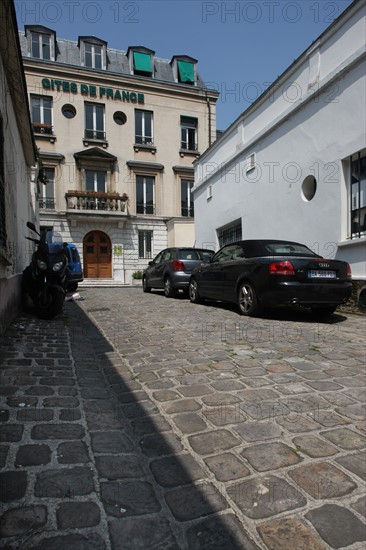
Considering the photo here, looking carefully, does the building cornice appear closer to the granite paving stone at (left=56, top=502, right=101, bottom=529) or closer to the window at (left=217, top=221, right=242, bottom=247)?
the window at (left=217, top=221, right=242, bottom=247)

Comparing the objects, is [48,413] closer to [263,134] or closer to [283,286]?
[283,286]

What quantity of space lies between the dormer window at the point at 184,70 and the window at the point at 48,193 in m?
11.8

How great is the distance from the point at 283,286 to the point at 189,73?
25885mm

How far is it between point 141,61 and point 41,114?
834cm

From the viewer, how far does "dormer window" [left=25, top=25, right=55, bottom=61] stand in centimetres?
2362

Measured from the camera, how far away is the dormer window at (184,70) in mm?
27109

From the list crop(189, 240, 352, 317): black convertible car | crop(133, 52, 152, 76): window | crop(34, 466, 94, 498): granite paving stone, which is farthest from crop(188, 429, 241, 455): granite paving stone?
crop(133, 52, 152, 76): window

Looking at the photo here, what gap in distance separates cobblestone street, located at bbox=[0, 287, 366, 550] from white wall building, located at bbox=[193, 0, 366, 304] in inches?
169

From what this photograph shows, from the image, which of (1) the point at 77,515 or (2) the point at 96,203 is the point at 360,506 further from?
(2) the point at 96,203

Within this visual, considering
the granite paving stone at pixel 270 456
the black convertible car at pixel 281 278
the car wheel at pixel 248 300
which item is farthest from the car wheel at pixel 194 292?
the granite paving stone at pixel 270 456

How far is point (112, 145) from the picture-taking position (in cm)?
2436

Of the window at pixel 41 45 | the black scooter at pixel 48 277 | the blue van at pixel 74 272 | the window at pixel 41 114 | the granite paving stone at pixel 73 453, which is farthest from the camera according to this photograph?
the window at pixel 41 45

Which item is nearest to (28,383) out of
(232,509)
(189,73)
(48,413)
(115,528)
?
(48,413)

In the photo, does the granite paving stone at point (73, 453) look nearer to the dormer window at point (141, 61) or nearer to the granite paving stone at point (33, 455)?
the granite paving stone at point (33, 455)
